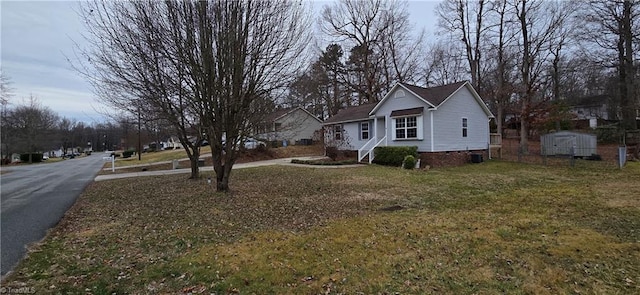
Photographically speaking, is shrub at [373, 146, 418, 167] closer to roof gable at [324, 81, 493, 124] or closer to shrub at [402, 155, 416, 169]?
shrub at [402, 155, 416, 169]

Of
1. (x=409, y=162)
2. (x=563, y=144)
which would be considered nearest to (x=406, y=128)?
(x=409, y=162)

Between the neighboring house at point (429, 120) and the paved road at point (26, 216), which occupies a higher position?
the neighboring house at point (429, 120)

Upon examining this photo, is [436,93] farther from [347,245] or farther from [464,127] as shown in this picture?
[347,245]

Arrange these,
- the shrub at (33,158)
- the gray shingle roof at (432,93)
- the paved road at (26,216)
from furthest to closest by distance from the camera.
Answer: the shrub at (33,158)
the gray shingle roof at (432,93)
the paved road at (26,216)

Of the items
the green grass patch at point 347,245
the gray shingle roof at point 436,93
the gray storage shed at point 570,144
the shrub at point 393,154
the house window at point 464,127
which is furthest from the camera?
the house window at point 464,127

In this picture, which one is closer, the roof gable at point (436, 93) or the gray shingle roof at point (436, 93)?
the roof gable at point (436, 93)

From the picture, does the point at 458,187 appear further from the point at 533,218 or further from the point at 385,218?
the point at 385,218

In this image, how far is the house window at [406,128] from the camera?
19281 mm

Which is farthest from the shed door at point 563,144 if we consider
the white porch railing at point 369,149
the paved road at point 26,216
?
the paved road at point 26,216

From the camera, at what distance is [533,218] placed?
6.36 metres

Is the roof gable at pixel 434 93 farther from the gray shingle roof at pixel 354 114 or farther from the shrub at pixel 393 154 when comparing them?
the shrub at pixel 393 154

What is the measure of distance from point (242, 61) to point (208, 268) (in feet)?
18.8

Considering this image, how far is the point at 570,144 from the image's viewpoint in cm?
2072

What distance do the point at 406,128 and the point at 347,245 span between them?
1596 centimetres
